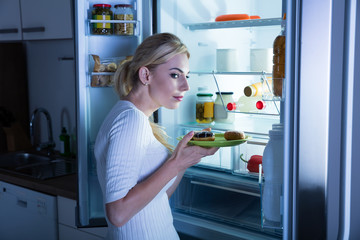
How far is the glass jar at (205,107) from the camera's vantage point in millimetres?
2059

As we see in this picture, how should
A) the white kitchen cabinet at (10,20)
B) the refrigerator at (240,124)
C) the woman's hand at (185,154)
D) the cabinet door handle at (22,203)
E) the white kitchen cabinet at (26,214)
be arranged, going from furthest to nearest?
the white kitchen cabinet at (10,20) < the cabinet door handle at (22,203) < the white kitchen cabinet at (26,214) < the woman's hand at (185,154) < the refrigerator at (240,124)

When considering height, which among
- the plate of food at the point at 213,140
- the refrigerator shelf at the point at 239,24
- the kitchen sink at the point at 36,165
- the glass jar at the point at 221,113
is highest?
the refrigerator shelf at the point at 239,24

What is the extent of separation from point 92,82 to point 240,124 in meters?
0.74

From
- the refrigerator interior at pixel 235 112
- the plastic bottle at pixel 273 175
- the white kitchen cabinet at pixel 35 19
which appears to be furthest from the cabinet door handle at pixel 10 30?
the plastic bottle at pixel 273 175

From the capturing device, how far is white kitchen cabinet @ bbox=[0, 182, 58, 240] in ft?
7.88

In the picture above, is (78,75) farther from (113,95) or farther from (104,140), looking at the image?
(104,140)

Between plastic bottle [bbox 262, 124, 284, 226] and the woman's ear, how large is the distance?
1.50 ft

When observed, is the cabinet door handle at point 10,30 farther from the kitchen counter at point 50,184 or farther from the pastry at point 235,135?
the pastry at point 235,135

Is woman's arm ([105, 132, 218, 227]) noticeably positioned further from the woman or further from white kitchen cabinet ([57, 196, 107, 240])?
white kitchen cabinet ([57, 196, 107, 240])

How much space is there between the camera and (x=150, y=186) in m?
1.34

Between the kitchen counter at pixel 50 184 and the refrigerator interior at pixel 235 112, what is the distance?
0.62m

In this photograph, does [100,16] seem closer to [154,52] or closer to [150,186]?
[154,52]

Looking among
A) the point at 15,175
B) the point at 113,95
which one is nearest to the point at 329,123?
the point at 113,95

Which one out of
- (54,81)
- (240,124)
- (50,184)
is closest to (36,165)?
(50,184)
